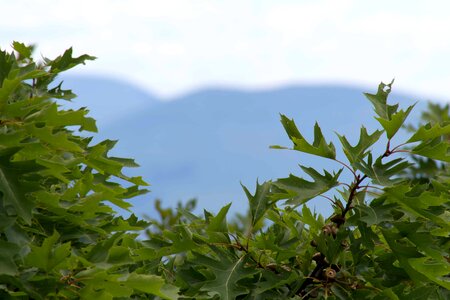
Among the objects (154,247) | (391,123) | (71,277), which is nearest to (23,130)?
(71,277)

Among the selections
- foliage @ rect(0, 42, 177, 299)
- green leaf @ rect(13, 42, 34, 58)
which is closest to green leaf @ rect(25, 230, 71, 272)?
foliage @ rect(0, 42, 177, 299)

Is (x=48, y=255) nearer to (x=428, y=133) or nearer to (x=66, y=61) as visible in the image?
(x=66, y=61)

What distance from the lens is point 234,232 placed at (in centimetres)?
365

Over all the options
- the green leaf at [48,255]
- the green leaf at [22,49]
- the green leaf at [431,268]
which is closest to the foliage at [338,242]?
the green leaf at [431,268]

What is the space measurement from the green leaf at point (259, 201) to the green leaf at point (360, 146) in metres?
0.42

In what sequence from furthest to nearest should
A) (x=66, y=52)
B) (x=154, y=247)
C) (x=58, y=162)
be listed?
(x=66, y=52), (x=154, y=247), (x=58, y=162)

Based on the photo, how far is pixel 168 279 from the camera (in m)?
3.79

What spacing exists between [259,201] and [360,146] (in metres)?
0.54

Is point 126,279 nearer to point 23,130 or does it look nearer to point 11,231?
point 11,231

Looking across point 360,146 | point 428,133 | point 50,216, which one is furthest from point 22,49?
point 428,133

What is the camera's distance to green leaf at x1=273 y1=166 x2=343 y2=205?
3.35 meters

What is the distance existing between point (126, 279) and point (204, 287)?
1.56 ft

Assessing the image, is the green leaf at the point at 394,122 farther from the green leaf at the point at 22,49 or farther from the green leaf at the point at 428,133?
the green leaf at the point at 22,49

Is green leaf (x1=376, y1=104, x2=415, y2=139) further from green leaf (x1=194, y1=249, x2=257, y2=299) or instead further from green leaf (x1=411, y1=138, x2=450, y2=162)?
green leaf (x1=194, y1=249, x2=257, y2=299)
